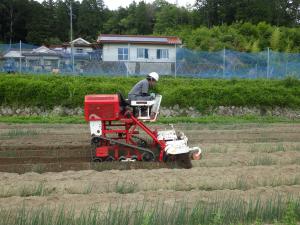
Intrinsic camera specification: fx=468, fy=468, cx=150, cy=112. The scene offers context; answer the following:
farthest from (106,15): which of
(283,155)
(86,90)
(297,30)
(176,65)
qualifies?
(283,155)

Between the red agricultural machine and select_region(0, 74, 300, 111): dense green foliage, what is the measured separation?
11902 mm

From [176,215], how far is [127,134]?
4.82m

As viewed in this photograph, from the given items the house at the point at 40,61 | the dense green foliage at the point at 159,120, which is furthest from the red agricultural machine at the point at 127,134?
the house at the point at 40,61

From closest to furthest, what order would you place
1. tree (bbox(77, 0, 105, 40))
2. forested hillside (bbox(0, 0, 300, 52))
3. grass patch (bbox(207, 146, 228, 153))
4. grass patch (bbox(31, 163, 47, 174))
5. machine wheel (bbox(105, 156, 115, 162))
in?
grass patch (bbox(31, 163, 47, 174)), machine wheel (bbox(105, 156, 115, 162)), grass patch (bbox(207, 146, 228, 153)), forested hillside (bbox(0, 0, 300, 52)), tree (bbox(77, 0, 105, 40))

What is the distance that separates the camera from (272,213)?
637 cm

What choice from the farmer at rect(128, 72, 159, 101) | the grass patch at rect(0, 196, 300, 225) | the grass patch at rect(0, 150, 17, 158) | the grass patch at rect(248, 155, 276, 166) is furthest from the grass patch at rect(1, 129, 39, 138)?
the grass patch at rect(0, 196, 300, 225)

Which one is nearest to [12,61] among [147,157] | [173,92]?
[173,92]

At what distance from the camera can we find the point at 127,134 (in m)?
10.7

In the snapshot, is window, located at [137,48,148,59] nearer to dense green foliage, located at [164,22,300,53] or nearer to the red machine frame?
dense green foliage, located at [164,22,300,53]

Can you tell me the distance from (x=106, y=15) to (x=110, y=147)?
7089 centimetres

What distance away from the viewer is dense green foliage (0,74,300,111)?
873 inches

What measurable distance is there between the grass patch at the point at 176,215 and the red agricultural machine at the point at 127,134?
3.55 m

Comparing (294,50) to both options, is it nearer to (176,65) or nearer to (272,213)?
(176,65)

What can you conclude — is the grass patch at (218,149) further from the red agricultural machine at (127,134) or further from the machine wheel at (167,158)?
the machine wheel at (167,158)
